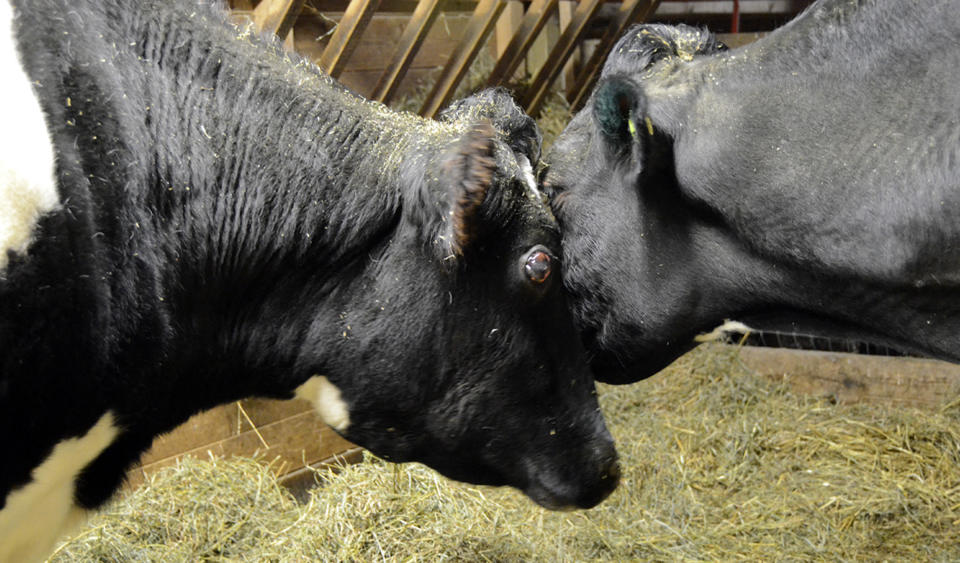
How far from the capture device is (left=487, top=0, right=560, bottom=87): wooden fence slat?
4.02m

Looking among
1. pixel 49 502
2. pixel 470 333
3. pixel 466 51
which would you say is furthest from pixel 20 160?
pixel 466 51

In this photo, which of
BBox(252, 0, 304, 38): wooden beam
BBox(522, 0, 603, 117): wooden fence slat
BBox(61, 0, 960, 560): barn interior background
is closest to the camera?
BBox(252, 0, 304, 38): wooden beam

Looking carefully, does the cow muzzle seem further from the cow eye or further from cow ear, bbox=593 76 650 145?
cow ear, bbox=593 76 650 145

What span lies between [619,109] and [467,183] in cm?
59

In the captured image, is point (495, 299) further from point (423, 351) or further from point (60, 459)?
point (60, 459)

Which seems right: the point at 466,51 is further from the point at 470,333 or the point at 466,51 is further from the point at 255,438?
the point at 470,333

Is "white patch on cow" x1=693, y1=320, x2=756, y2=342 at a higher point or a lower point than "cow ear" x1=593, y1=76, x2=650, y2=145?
lower

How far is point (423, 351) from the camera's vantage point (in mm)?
1835

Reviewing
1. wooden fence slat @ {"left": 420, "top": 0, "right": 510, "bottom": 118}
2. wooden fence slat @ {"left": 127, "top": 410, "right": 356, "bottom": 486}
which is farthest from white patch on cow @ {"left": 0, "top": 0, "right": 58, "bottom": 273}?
wooden fence slat @ {"left": 420, "top": 0, "right": 510, "bottom": 118}

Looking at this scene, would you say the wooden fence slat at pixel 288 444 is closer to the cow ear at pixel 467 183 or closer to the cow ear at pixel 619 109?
the cow ear at pixel 619 109

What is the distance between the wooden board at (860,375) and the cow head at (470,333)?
106 inches

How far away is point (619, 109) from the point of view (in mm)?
2037

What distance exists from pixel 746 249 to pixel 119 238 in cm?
135

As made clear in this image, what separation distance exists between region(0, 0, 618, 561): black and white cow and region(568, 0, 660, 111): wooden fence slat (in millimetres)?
2649
